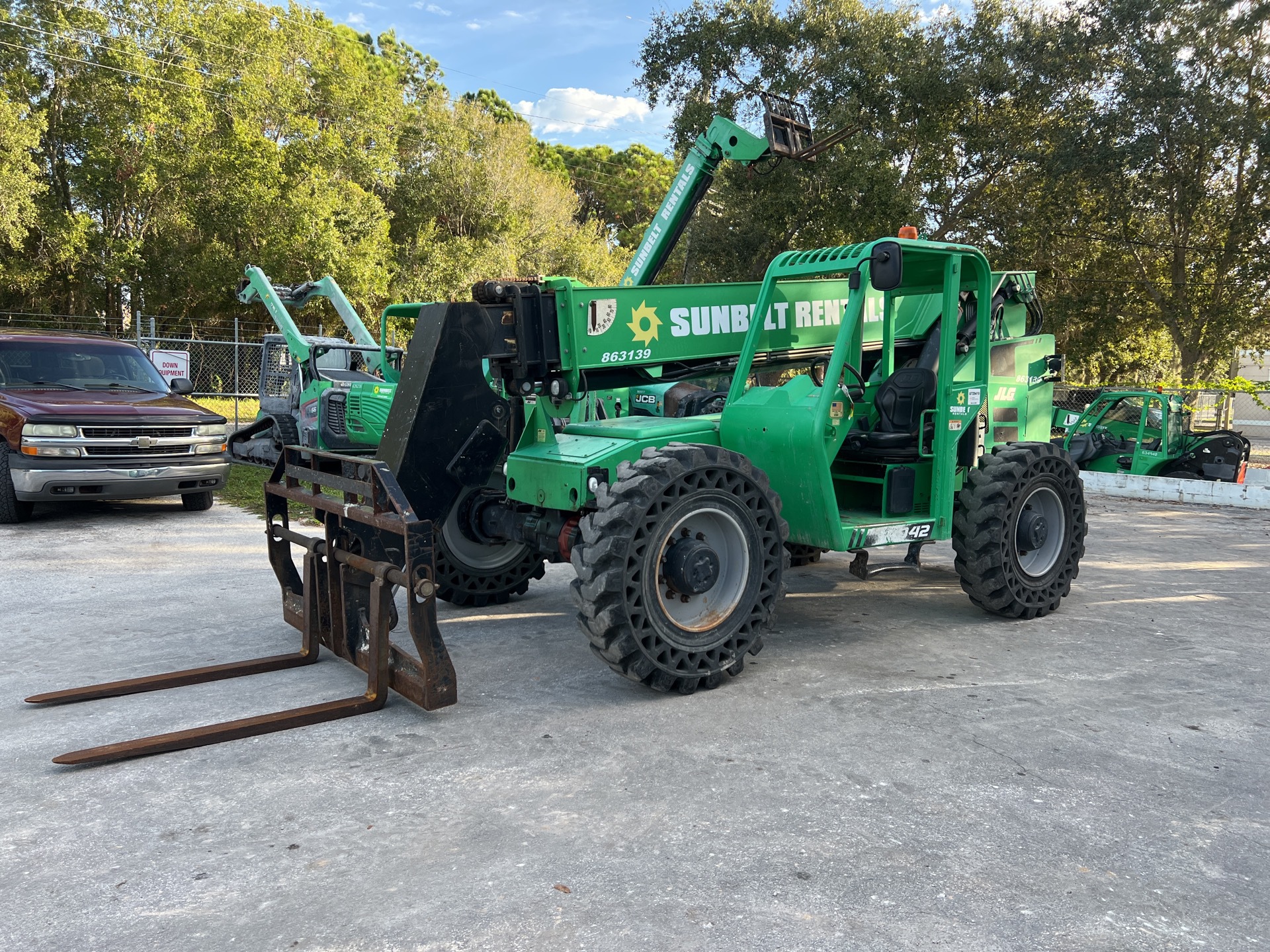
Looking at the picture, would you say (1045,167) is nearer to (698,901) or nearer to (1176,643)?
(1176,643)

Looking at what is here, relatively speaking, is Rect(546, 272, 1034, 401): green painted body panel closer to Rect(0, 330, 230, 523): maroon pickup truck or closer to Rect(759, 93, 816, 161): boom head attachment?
Rect(759, 93, 816, 161): boom head attachment

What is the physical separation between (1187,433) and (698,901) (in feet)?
50.8

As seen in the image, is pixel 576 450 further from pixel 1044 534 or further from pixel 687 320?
pixel 1044 534

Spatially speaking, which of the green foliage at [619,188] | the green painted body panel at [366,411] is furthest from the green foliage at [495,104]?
the green painted body panel at [366,411]

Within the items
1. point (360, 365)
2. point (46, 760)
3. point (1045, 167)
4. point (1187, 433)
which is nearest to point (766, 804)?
point (46, 760)

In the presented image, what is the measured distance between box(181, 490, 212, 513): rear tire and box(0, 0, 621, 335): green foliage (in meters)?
19.7

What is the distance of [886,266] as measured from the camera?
5.45 meters

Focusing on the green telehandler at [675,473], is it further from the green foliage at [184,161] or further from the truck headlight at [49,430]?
the green foliage at [184,161]

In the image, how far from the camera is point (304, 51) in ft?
106

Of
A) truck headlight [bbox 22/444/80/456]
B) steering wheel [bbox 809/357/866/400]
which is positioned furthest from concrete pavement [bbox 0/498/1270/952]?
truck headlight [bbox 22/444/80/456]

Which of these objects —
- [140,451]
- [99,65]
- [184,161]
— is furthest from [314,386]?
[99,65]

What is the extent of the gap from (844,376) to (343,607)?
3.29 metres

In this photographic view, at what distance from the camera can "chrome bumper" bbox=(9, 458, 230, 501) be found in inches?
373

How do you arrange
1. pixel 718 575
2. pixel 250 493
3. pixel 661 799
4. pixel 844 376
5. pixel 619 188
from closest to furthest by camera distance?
pixel 661 799 → pixel 718 575 → pixel 844 376 → pixel 250 493 → pixel 619 188
